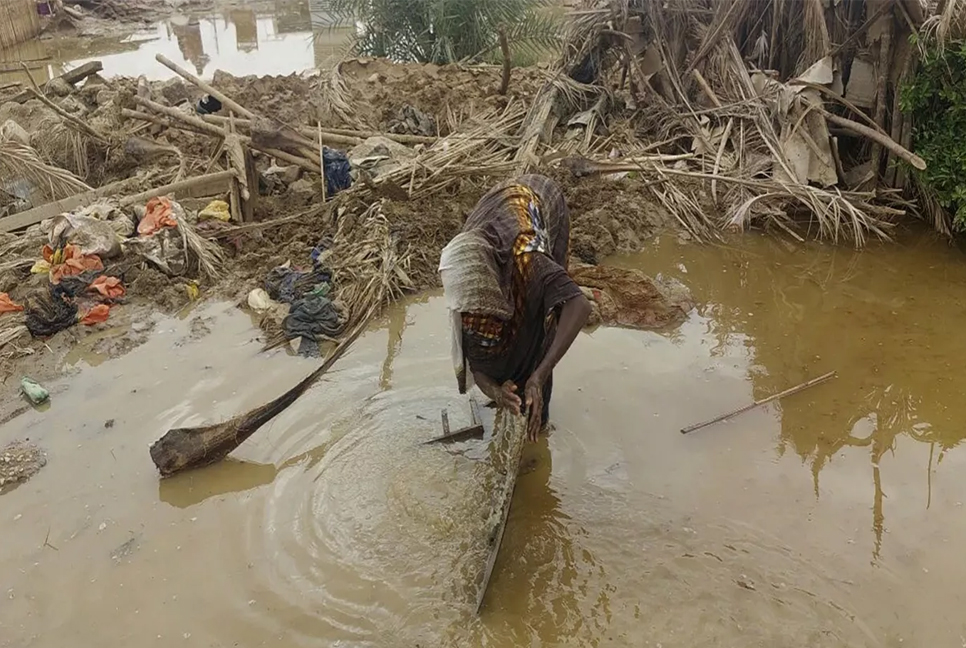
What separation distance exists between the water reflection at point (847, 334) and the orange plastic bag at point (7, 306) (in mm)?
4397

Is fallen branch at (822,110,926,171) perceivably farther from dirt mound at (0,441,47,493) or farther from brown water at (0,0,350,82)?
brown water at (0,0,350,82)

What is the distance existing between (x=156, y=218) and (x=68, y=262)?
0.71 m

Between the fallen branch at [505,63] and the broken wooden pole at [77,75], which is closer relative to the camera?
the fallen branch at [505,63]

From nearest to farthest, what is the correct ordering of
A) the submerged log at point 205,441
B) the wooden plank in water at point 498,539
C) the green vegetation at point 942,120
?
the wooden plank in water at point 498,539
the submerged log at point 205,441
the green vegetation at point 942,120

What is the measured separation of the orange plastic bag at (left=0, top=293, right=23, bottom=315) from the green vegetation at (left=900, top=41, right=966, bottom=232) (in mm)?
6519

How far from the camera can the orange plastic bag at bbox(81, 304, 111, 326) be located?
488cm

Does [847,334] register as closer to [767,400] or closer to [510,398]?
[767,400]

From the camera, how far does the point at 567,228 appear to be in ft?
10.3

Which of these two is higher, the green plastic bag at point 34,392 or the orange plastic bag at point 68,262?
the orange plastic bag at point 68,262

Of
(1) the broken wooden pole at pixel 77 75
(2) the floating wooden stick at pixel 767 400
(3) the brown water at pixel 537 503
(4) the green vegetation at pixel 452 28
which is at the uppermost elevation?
(4) the green vegetation at pixel 452 28

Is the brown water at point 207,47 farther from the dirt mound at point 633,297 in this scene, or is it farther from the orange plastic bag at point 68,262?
the dirt mound at point 633,297

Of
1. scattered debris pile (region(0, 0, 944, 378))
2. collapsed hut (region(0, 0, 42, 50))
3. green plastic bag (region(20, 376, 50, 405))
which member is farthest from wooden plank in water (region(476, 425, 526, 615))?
collapsed hut (region(0, 0, 42, 50))

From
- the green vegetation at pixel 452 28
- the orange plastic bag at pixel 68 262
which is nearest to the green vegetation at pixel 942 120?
the green vegetation at pixel 452 28

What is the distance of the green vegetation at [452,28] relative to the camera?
10234 millimetres
